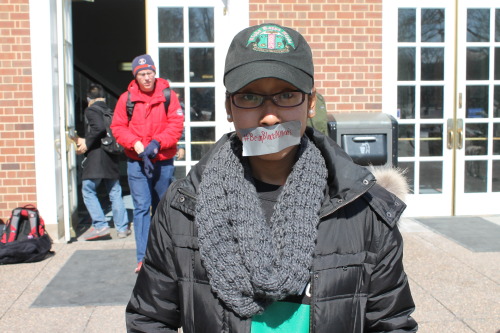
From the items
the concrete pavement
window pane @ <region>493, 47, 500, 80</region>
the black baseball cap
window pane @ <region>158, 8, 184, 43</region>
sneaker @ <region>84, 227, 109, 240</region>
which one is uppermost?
window pane @ <region>158, 8, 184, 43</region>

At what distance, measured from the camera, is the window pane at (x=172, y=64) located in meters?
6.96

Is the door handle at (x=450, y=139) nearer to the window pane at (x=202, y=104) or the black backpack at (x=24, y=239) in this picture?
the window pane at (x=202, y=104)

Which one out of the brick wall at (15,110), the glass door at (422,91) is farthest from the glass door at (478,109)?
the brick wall at (15,110)

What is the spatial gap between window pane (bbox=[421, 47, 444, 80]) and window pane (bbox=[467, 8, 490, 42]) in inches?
16.6

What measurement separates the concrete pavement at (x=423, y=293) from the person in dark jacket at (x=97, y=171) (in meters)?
0.32

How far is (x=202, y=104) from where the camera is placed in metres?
7.07

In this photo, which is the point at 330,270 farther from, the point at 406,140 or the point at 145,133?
the point at 406,140

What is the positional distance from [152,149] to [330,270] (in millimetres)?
3626

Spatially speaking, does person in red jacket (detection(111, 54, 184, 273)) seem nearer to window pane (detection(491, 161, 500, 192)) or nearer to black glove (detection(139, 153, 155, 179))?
black glove (detection(139, 153, 155, 179))

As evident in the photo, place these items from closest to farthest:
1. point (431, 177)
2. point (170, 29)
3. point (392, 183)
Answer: point (392, 183) < point (170, 29) < point (431, 177)

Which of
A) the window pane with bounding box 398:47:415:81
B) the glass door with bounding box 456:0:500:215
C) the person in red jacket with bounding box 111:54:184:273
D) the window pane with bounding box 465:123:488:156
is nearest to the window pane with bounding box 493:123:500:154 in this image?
the glass door with bounding box 456:0:500:215

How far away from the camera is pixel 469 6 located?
287 inches

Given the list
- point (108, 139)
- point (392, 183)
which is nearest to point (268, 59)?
point (392, 183)

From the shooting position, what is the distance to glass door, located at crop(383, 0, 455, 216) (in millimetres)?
7176
